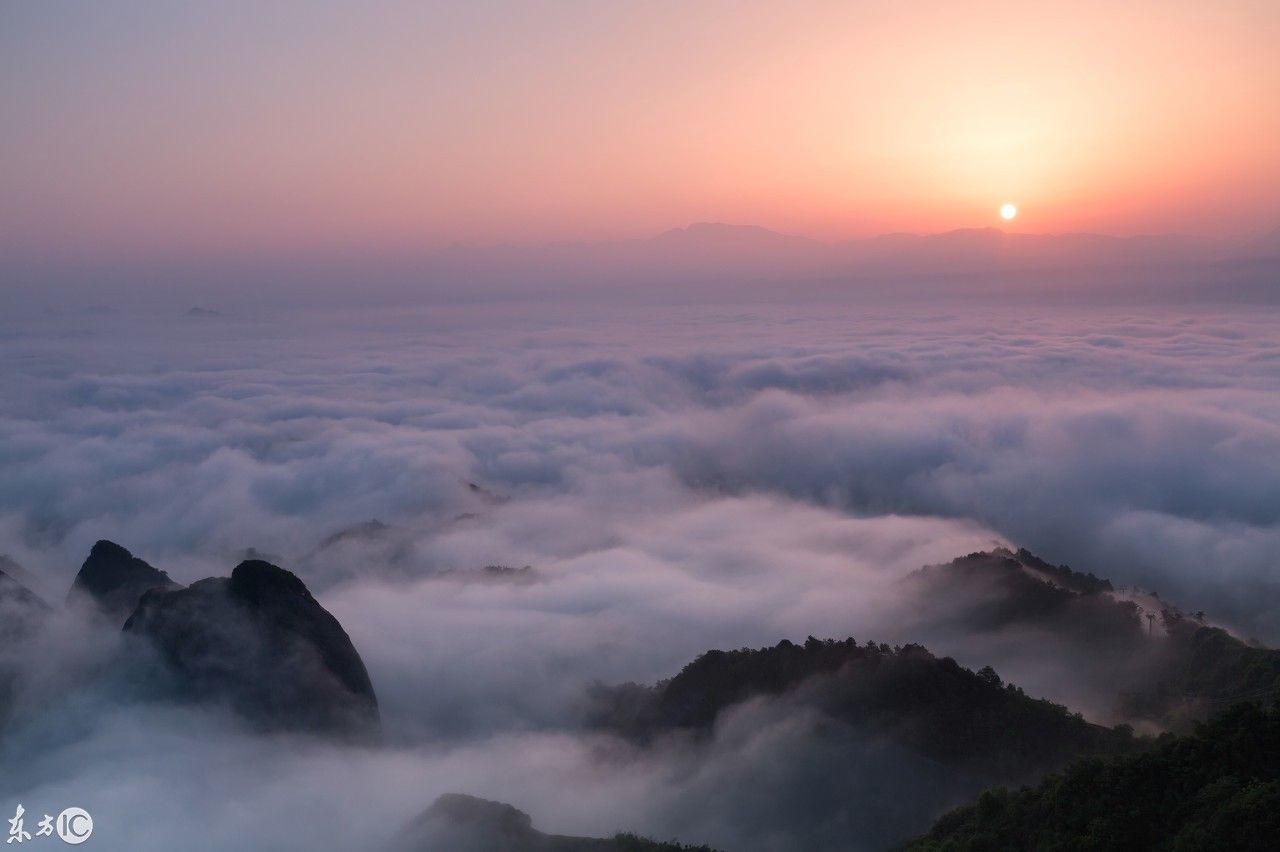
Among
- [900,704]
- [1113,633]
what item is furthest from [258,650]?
[1113,633]

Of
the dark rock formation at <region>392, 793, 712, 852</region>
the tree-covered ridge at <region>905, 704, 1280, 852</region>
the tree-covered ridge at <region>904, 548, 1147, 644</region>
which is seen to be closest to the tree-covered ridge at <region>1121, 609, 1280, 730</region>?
the tree-covered ridge at <region>904, 548, 1147, 644</region>

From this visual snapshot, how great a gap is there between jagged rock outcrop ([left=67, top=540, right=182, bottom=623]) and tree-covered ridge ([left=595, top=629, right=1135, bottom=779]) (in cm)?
2376

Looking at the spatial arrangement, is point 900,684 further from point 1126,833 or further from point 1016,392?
point 1016,392

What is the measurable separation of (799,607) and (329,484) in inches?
2412

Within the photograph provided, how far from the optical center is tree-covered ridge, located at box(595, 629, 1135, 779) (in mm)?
24469

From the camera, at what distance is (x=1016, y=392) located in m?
117

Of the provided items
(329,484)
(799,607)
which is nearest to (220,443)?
(329,484)

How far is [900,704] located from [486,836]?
13.7 m

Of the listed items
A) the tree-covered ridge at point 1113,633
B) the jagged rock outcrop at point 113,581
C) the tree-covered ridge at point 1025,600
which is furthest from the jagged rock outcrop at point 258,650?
the tree-covered ridge at point 1025,600

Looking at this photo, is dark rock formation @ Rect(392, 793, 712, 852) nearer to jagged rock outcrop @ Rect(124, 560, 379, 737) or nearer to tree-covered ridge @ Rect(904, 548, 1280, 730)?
jagged rock outcrop @ Rect(124, 560, 379, 737)

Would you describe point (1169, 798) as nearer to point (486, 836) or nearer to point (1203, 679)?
point (486, 836)

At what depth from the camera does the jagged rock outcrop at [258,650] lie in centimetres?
3198

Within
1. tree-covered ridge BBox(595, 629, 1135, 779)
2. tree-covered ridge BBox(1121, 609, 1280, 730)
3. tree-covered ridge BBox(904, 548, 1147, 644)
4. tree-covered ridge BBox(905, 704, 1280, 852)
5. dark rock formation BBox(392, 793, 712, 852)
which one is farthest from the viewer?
tree-covered ridge BBox(904, 548, 1147, 644)

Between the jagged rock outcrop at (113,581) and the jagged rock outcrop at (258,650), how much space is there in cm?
649
